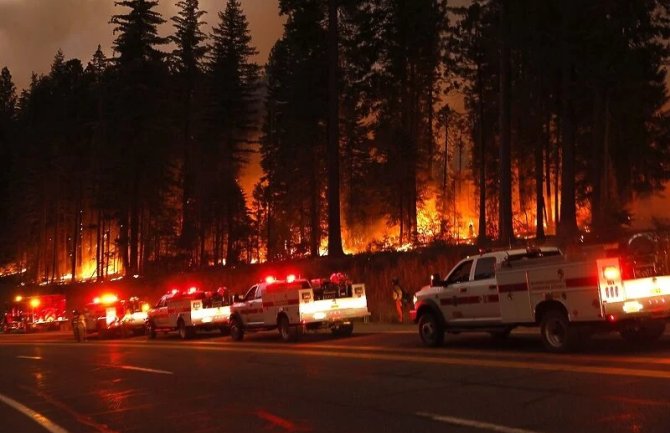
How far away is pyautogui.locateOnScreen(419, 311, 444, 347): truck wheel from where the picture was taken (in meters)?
16.6

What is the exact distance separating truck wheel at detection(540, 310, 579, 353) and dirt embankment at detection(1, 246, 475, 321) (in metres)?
12.4

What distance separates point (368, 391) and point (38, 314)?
140 feet

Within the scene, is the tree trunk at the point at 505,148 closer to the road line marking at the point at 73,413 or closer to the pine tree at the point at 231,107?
the road line marking at the point at 73,413

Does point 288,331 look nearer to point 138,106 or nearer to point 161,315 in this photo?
point 161,315

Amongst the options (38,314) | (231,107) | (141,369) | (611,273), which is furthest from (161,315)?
(231,107)

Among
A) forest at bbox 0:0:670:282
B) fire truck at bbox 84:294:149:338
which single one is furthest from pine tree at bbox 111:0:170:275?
fire truck at bbox 84:294:149:338

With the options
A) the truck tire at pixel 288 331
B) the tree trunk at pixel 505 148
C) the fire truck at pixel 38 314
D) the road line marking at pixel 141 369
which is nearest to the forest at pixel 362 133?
the tree trunk at pixel 505 148

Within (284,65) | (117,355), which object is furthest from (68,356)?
(284,65)

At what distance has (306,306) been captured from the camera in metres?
21.3

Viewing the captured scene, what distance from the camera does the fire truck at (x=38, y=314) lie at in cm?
4878

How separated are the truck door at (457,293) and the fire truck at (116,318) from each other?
68.7 ft

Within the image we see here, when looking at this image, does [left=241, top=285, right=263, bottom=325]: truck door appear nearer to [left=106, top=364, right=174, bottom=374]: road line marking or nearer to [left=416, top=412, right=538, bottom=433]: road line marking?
[left=106, top=364, right=174, bottom=374]: road line marking

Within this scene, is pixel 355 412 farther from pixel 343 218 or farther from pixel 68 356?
pixel 343 218

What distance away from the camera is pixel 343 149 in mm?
58062
